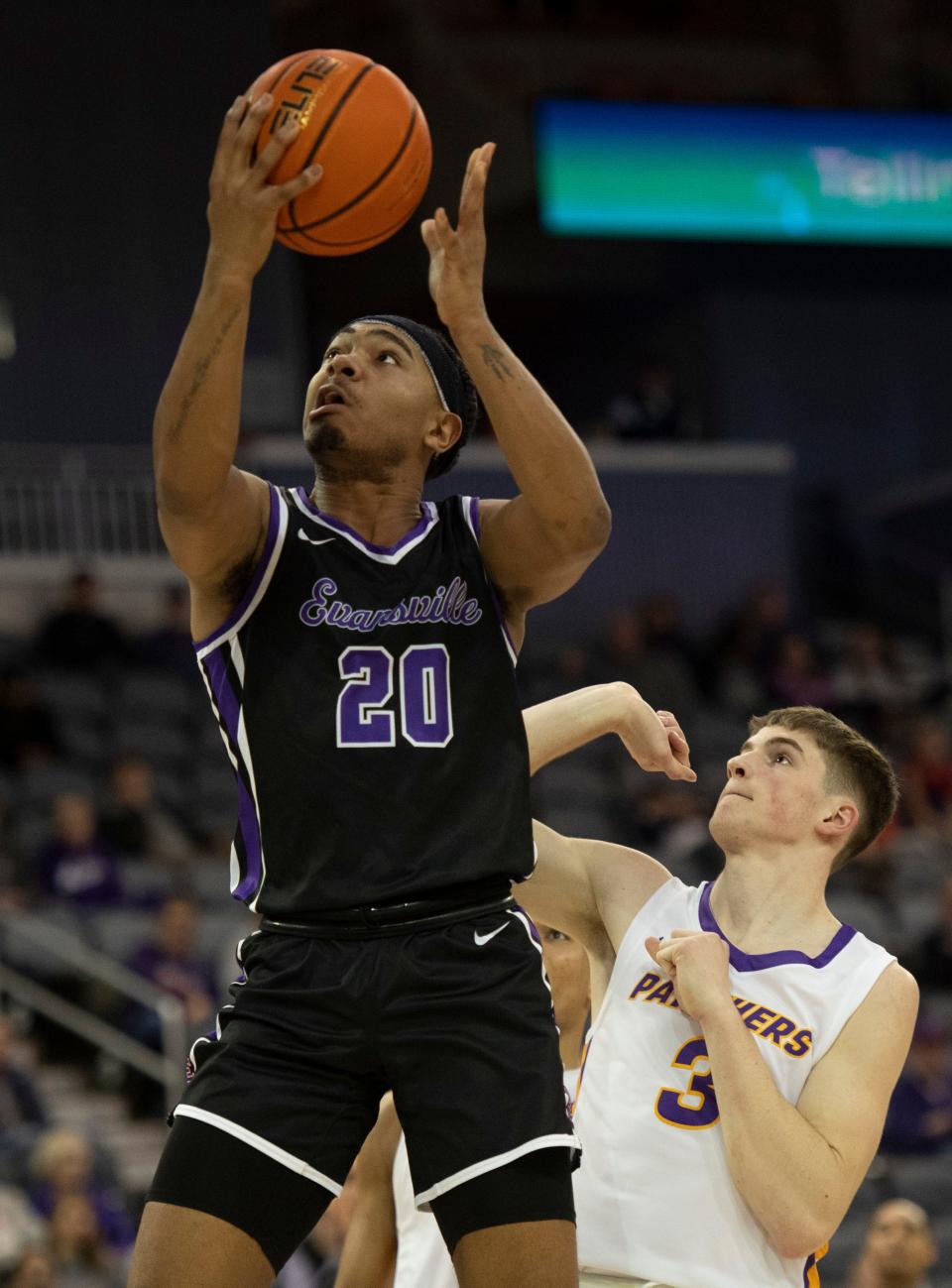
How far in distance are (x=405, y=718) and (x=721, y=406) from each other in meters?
16.5

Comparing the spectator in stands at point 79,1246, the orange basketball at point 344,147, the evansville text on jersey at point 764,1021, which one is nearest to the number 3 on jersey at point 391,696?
the orange basketball at point 344,147

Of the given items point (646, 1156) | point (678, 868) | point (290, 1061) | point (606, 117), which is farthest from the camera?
point (606, 117)

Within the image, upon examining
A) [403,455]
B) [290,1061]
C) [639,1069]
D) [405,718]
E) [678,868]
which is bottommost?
[678,868]

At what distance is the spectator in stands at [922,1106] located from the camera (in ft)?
34.2

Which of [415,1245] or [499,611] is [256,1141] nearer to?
[499,611]

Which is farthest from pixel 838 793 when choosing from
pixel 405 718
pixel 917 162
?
pixel 917 162

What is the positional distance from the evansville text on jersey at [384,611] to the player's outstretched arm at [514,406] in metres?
0.19

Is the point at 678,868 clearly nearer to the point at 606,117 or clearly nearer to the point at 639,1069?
the point at 606,117

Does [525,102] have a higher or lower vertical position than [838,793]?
higher

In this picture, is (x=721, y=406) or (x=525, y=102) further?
(x=721, y=406)

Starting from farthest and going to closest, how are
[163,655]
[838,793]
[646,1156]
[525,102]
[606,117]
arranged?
[525,102]
[606,117]
[163,655]
[838,793]
[646,1156]

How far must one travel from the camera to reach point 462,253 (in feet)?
10.3

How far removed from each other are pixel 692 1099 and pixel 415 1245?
83 centimetres

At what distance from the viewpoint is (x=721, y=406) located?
19.3m
